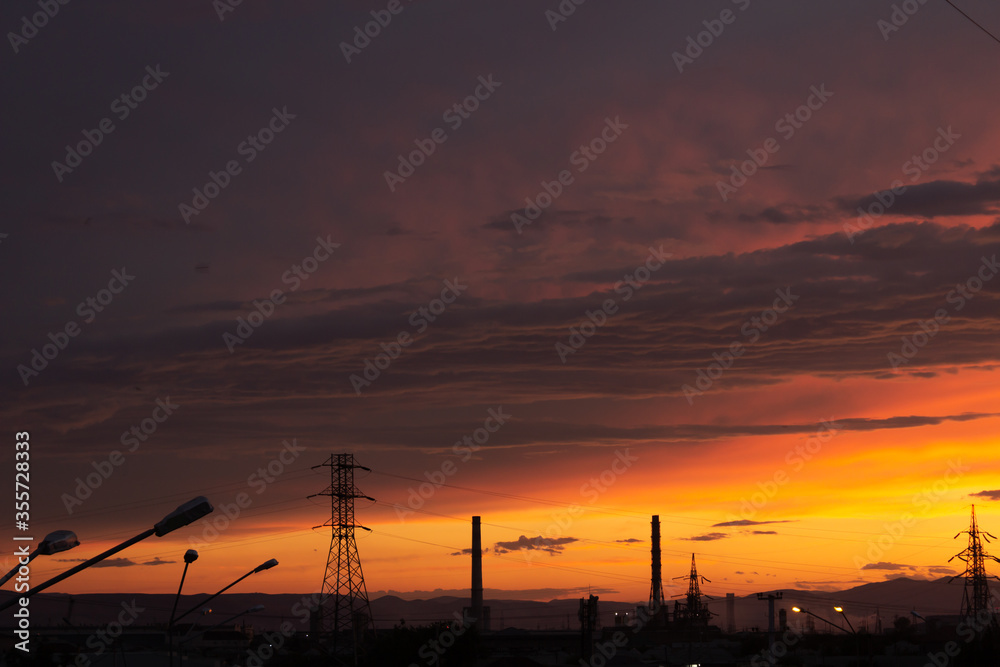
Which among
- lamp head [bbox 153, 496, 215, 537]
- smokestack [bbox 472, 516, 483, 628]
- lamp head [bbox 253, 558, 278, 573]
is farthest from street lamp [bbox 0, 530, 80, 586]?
smokestack [bbox 472, 516, 483, 628]

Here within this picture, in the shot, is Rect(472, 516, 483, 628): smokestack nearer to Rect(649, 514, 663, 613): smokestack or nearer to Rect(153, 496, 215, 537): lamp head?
Rect(649, 514, 663, 613): smokestack

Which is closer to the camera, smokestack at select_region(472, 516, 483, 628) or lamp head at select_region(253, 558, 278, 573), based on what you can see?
lamp head at select_region(253, 558, 278, 573)

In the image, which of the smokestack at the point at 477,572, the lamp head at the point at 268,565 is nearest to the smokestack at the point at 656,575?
the smokestack at the point at 477,572

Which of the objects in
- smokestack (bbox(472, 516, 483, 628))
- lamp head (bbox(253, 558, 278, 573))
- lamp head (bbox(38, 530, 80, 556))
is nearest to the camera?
lamp head (bbox(38, 530, 80, 556))

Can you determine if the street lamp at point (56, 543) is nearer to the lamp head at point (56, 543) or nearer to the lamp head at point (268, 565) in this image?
the lamp head at point (56, 543)

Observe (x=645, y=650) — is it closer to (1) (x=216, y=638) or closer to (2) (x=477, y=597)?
(2) (x=477, y=597)

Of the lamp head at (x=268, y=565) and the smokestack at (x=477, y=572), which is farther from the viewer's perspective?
the smokestack at (x=477, y=572)

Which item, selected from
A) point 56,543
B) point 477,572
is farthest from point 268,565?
point 477,572

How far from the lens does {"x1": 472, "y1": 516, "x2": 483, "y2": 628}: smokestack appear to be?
154875 mm

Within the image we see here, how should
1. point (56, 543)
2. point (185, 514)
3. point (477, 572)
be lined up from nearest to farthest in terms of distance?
point (185, 514)
point (56, 543)
point (477, 572)

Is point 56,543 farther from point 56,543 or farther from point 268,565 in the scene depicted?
point 268,565

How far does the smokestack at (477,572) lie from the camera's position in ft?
508

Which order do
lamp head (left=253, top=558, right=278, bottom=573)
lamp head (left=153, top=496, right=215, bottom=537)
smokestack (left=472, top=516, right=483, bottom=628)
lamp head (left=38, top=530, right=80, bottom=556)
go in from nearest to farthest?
lamp head (left=153, top=496, right=215, bottom=537), lamp head (left=38, top=530, right=80, bottom=556), lamp head (left=253, top=558, right=278, bottom=573), smokestack (left=472, top=516, right=483, bottom=628)

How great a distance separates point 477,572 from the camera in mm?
157375
